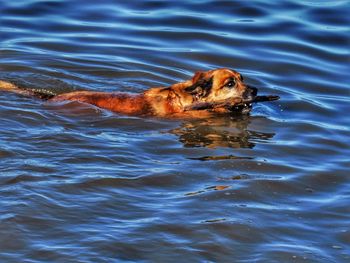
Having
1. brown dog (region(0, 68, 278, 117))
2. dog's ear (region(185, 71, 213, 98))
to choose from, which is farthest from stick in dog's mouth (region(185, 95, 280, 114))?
dog's ear (region(185, 71, 213, 98))

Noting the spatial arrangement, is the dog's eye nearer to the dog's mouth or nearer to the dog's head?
the dog's head

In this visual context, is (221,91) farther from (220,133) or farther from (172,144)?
(172,144)

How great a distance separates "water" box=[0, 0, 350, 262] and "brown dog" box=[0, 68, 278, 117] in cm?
19

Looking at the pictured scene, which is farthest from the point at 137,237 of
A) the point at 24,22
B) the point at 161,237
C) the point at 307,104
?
the point at 24,22

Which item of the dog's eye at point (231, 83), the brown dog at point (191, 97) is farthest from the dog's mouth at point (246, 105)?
the dog's eye at point (231, 83)

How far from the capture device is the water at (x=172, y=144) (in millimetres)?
7188

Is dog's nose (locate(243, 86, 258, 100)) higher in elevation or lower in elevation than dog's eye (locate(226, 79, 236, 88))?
lower

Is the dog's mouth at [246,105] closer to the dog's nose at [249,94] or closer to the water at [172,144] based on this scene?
the dog's nose at [249,94]

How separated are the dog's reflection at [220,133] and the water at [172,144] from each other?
0.02 metres

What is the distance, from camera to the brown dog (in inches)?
416

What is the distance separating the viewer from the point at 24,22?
1495 centimetres

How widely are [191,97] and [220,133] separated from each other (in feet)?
2.33

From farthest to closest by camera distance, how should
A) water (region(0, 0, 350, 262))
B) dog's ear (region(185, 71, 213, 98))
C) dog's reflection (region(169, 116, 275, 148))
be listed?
dog's ear (region(185, 71, 213, 98)), dog's reflection (region(169, 116, 275, 148)), water (region(0, 0, 350, 262))

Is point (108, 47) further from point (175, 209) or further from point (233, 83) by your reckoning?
point (175, 209)
